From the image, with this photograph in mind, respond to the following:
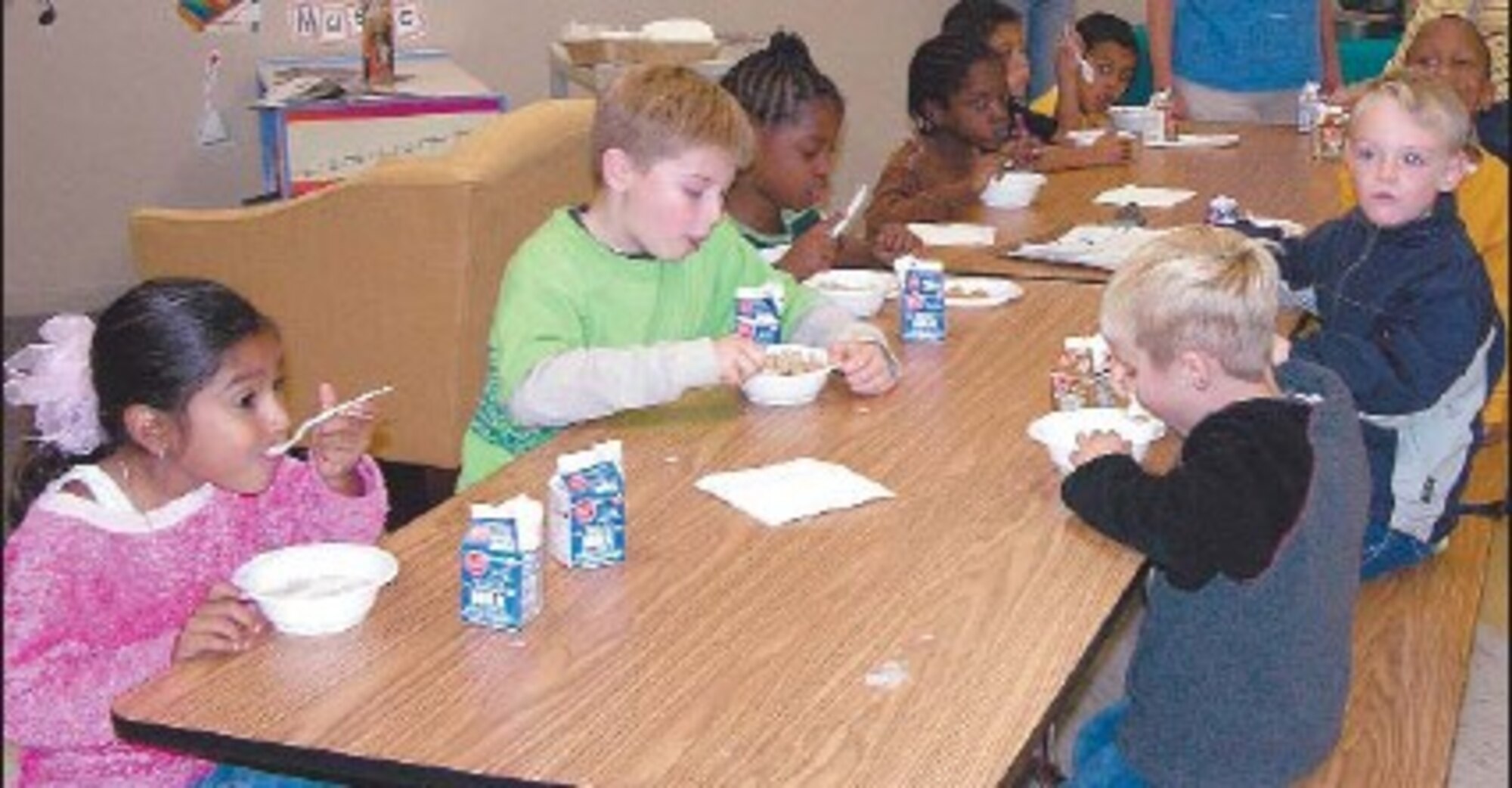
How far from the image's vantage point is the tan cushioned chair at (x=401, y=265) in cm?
416

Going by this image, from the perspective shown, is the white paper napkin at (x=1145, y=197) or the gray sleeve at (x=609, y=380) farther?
the white paper napkin at (x=1145, y=197)

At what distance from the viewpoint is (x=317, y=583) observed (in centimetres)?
201

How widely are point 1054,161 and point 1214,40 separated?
4.51 feet

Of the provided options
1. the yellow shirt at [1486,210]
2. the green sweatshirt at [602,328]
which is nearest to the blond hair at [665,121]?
the green sweatshirt at [602,328]

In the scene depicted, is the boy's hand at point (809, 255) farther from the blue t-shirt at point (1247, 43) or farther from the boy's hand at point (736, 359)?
the blue t-shirt at point (1247, 43)

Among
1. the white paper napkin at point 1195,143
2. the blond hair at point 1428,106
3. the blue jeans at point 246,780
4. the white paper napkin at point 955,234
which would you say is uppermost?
the blond hair at point 1428,106

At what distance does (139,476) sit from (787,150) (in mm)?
1623

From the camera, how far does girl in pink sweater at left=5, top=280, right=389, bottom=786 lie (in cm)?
206

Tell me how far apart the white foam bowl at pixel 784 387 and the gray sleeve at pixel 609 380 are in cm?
9

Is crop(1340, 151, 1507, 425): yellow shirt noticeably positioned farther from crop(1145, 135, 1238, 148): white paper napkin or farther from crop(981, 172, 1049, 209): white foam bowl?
crop(1145, 135, 1238, 148): white paper napkin

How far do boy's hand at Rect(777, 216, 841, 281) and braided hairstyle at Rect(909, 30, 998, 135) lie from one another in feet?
3.64

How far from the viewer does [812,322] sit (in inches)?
120

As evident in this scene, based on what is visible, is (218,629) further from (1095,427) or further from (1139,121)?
(1139,121)

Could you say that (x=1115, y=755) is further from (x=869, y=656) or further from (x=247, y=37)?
(x=247, y=37)
